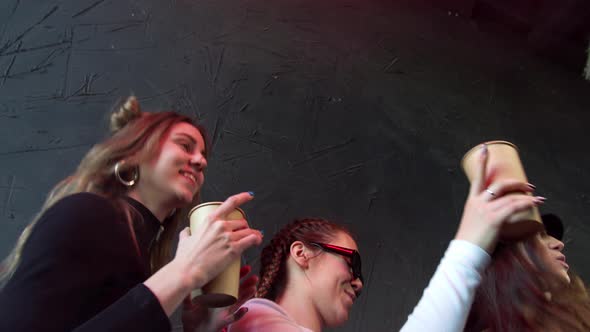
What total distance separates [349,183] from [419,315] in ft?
5.24

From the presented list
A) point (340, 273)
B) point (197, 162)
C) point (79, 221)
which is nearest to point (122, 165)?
point (197, 162)

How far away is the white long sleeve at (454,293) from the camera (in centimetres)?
83

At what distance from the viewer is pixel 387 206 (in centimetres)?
243

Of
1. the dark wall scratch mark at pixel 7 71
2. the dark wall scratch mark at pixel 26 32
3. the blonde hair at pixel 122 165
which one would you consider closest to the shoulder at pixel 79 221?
the blonde hair at pixel 122 165

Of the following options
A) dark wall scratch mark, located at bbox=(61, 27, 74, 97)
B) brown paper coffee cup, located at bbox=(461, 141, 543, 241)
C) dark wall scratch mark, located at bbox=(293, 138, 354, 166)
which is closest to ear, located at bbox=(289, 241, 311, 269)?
brown paper coffee cup, located at bbox=(461, 141, 543, 241)

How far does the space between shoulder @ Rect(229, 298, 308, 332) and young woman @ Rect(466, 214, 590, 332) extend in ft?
1.21

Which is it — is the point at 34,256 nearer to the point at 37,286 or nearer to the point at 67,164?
the point at 37,286

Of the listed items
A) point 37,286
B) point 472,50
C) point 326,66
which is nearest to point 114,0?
point 326,66

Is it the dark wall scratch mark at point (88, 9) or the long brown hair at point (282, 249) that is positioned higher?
the dark wall scratch mark at point (88, 9)

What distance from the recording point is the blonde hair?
4.14 ft

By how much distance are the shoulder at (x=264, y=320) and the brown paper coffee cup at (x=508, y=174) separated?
17.4 inches

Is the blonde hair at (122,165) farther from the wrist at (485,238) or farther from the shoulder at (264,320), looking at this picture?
the wrist at (485,238)

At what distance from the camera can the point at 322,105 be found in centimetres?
257

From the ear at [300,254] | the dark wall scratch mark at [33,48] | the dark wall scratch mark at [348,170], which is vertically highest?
the dark wall scratch mark at [33,48]
